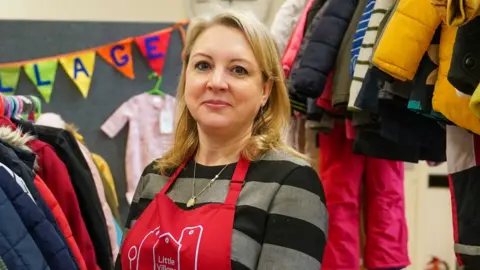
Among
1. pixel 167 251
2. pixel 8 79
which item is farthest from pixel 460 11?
pixel 8 79

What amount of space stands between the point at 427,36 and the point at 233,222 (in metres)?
0.52

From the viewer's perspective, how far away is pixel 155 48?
2.75 m

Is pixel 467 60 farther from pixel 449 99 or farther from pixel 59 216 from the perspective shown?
pixel 59 216

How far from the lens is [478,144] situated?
1.14 m

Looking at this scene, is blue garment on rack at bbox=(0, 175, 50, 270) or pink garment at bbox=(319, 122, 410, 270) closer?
blue garment on rack at bbox=(0, 175, 50, 270)

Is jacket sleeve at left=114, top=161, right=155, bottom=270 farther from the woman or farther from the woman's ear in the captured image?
the woman's ear

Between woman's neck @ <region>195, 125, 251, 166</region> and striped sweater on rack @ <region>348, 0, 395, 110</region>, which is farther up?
striped sweater on rack @ <region>348, 0, 395, 110</region>

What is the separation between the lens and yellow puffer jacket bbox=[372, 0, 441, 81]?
118cm

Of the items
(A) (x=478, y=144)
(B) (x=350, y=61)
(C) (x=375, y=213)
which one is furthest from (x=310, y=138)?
(A) (x=478, y=144)

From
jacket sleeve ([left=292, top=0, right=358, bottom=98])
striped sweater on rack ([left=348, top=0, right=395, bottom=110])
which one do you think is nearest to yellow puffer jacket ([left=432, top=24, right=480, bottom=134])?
striped sweater on rack ([left=348, top=0, right=395, bottom=110])

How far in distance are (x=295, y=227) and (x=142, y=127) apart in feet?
5.68

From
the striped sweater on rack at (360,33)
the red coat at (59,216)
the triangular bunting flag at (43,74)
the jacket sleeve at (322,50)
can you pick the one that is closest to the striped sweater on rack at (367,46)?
the striped sweater on rack at (360,33)

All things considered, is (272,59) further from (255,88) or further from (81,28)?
(81,28)

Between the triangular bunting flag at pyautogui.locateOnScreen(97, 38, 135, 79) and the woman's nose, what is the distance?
158cm
